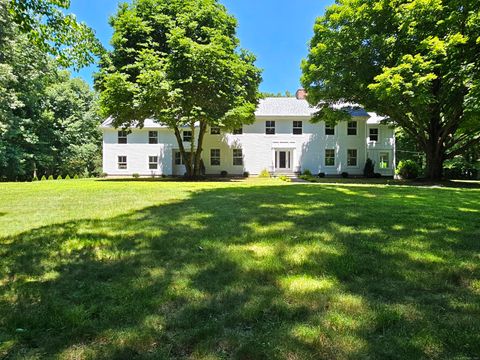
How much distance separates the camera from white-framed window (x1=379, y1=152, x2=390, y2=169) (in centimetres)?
3053

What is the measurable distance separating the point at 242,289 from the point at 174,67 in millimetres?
18490

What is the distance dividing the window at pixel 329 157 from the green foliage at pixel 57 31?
25963 millimetres

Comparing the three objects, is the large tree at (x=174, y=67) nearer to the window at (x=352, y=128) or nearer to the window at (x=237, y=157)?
the window at (x=237, y=157)

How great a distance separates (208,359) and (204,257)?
204 centimetres

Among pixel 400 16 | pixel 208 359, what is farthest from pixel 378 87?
pixel 208 359

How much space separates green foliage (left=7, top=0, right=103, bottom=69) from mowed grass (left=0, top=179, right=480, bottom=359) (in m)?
3.21

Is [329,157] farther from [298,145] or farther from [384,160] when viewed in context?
[384,160]

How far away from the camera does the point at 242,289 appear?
3373 millimetres

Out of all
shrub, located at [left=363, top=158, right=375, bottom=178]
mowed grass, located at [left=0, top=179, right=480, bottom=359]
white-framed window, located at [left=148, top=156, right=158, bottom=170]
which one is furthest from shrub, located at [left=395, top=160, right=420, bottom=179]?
mowed grass, located at [left=0, top=179, right=480, bottom=359]

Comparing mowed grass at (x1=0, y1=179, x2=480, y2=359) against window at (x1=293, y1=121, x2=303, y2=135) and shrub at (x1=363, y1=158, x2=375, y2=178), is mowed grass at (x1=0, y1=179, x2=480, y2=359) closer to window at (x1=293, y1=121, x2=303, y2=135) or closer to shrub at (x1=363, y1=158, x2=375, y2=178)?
shrub at (x1=363, y1=158, x2=375, y2=178)

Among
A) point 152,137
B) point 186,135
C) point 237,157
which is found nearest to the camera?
point 237,157

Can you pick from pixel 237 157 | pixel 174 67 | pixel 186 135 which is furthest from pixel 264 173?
pixel 174 67

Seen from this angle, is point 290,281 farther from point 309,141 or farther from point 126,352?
point 309,141

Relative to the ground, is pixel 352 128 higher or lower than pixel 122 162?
higher
